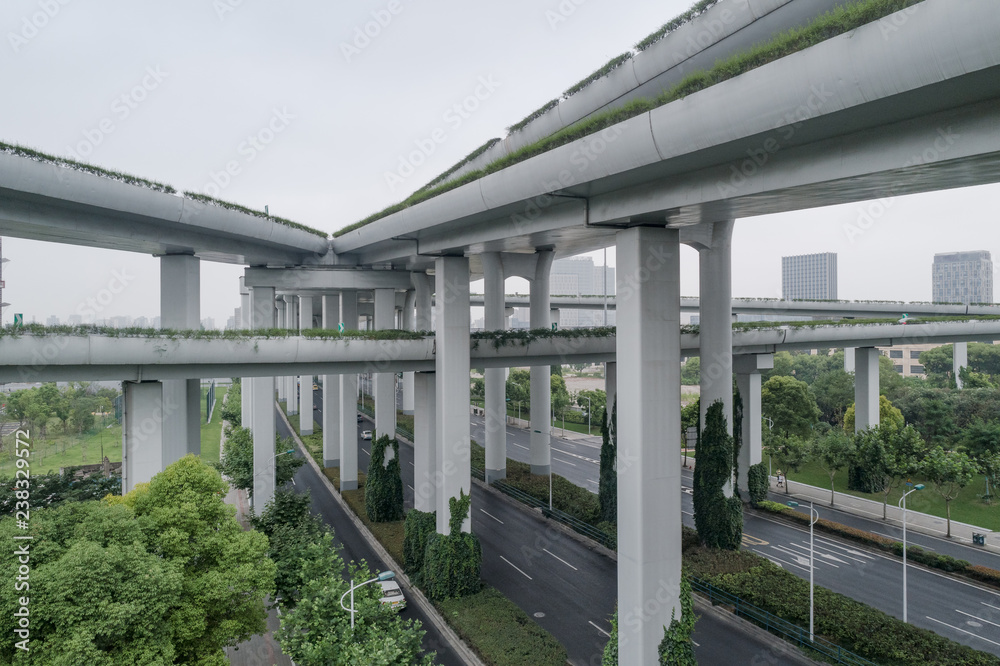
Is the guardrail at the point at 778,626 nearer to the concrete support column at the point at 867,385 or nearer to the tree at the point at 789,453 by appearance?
the tree at the point at 789,453

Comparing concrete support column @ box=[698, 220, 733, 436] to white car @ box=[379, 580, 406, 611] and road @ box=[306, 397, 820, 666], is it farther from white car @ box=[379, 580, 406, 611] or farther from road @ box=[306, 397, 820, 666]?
white car @ box=[379, 580, 406, 611]

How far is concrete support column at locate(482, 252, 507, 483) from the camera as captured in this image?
3522cm

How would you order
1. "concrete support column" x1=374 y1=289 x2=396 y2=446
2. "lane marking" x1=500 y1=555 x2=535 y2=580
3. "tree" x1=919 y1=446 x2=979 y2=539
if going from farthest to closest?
"concrete support column" x1=374 y1=289 x2=396 y2=446
"tree" x1=919 y1=446 x2=979 y2=539
"lane marking" x1=500 y1=555 x2=535 y2=580

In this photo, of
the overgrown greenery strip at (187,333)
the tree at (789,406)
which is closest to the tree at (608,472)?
the overgrown greenery strip at (187,333)

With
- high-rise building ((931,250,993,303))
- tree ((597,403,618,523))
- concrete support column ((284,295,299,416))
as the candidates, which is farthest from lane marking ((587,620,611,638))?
high-rise building ((931,250,993,303))

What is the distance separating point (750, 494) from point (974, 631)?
1413cm

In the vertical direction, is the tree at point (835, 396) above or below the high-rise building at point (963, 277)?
below

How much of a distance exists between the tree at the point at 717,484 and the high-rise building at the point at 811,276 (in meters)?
94.6

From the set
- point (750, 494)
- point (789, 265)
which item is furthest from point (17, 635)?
point (789, 265)

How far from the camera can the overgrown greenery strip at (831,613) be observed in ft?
57.3

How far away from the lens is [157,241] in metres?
22.7

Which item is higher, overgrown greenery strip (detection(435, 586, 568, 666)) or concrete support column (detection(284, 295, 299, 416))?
concrete support column (detection(284, 295, 299, 416))

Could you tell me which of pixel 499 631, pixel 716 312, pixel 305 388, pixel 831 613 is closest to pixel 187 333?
pixel 499 631

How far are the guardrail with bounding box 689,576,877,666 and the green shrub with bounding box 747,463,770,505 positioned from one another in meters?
13.0
